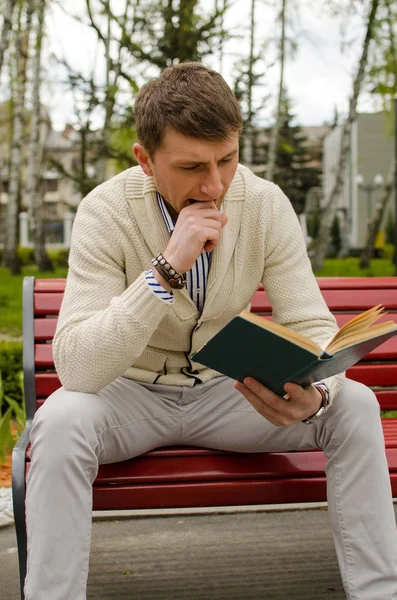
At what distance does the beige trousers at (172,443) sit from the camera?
2.09m

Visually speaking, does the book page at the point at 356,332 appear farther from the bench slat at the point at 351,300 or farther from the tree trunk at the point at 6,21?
the tree trunk at the point at 6,21

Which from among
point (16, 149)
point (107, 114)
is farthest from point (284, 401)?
point (16, 149)

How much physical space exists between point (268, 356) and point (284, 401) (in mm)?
275

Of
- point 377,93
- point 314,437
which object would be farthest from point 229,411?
point 377,93

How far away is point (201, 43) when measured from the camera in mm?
9773

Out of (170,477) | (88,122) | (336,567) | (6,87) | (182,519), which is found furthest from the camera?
(6,87)

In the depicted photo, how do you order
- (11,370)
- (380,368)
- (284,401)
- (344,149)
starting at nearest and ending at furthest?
1. (284,401)
2. (380,368)
3. (11,370)
4. (344,149)

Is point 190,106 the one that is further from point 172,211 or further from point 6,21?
point 6,21

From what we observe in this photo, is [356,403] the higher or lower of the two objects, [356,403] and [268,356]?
the lower

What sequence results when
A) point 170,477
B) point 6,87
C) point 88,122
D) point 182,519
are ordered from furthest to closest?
point 6,87
point 88,122
point 182,519
point 170,477

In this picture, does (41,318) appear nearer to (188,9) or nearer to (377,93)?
(188,9)

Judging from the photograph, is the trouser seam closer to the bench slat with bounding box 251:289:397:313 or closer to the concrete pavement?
the concrete pavement

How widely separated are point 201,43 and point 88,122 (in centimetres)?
407

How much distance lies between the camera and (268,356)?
1989 millimetres
